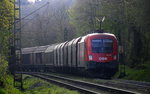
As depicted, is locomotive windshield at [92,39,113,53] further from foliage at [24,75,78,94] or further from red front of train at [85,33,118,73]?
foliage at [24,75,78,94]

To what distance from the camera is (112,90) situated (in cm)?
1855

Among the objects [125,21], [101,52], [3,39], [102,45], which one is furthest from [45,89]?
[125,21]

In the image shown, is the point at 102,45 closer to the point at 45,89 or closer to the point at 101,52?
the point at 101,52

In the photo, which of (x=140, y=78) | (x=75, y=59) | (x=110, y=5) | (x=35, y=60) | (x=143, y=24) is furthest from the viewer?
(x=35, y=60)

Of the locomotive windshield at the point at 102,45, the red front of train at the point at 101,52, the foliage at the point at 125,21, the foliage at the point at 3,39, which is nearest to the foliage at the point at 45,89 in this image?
the foliage at the point at 3,39

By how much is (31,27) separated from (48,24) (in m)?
3.68

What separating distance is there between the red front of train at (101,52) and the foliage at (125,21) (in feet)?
11.1

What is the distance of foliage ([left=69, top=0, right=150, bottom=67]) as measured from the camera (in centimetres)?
3192

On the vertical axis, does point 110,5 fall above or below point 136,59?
above

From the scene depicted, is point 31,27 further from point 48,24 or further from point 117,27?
point 117,27

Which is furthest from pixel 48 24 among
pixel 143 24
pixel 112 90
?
pixel 112 90

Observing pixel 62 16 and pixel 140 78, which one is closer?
pixel 140 78

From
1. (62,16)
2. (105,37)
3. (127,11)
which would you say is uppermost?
(62,16)

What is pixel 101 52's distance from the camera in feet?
96.6
